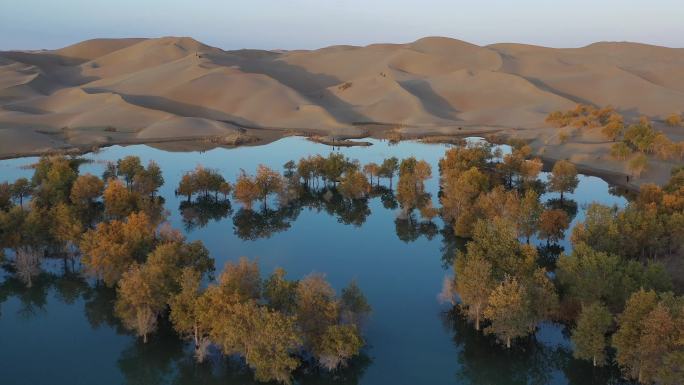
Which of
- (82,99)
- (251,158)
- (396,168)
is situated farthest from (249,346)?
(82,99)

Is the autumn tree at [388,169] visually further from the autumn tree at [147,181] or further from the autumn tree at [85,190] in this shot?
the autumn tree at [85,190]

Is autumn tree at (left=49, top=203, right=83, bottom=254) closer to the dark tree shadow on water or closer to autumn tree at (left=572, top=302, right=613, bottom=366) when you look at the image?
the dark tree shadow on water

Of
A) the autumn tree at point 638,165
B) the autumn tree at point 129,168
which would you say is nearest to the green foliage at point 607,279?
the autumn tree at point 638,165

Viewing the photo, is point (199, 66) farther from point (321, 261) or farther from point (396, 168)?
point (321, 261)

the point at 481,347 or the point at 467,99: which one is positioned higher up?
the point at 467,99

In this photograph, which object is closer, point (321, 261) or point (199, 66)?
point (321, 261)

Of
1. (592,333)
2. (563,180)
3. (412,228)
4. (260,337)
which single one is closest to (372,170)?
(412,228)

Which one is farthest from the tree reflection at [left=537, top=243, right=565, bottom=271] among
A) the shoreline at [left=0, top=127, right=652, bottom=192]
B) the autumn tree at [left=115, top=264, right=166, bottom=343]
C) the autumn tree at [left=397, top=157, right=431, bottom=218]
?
the shoreline at [left=0, top=127, right=652, bottom=192]
